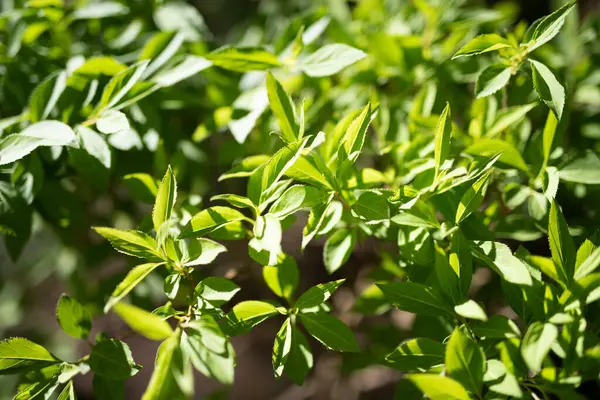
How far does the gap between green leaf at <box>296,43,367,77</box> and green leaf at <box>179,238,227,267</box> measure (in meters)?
0.28

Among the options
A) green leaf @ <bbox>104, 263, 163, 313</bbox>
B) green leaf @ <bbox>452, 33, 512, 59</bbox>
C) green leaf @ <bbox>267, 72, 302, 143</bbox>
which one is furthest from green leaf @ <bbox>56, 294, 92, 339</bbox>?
green leaf @ <bbox>452, 33, 512, 59</bbox>

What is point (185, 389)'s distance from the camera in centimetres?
45

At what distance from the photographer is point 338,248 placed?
0.62 metres

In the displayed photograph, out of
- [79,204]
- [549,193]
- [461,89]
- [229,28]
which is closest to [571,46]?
[461,89]

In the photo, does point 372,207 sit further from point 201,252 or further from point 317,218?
point 201,252

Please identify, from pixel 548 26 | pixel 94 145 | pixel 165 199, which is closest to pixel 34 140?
pixel 94 145

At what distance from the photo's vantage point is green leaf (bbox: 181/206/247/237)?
535 mm

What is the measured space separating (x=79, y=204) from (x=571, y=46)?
2.93 ft

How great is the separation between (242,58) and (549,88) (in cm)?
38

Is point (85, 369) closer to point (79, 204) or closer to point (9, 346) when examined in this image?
point (9, 346)

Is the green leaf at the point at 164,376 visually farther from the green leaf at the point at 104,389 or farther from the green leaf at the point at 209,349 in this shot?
the green leaf at the point at 104,389

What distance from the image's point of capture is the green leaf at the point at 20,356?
54 centimetres

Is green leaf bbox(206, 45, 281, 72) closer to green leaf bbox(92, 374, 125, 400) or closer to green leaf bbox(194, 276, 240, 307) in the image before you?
green leaf bbox(194, 276, 240, 307)

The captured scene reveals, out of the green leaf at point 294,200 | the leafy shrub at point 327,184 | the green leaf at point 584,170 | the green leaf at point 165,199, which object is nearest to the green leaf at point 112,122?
the leafy shrub at point 327,184
